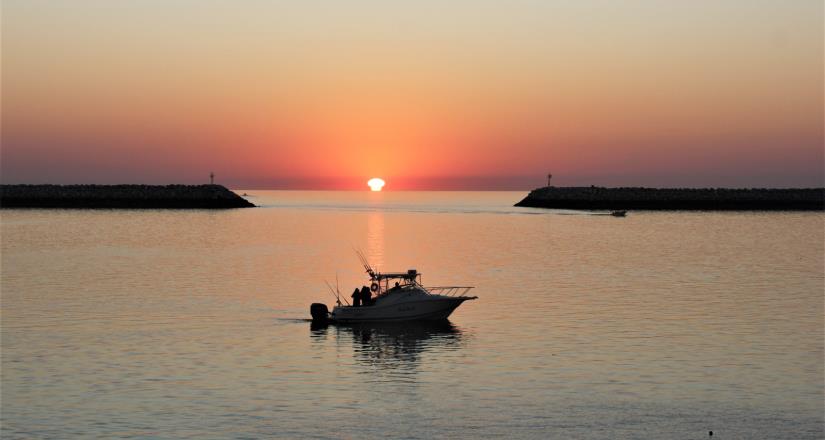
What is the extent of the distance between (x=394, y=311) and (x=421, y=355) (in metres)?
7.40

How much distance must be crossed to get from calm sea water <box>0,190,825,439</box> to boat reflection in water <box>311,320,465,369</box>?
0.61 ft

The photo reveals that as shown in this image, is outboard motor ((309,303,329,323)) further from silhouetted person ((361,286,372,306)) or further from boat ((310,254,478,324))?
silhouetted person ((361,286,372,306))

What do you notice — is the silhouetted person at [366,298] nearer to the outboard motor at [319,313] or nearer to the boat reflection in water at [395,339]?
the boat reflection in water at [395,339]

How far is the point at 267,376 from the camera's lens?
33.9 m

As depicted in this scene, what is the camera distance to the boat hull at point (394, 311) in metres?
45.4

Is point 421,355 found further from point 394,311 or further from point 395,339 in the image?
point 394,311

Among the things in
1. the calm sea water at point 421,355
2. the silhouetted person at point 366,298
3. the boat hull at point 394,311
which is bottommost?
the calm sea water at point 421,355

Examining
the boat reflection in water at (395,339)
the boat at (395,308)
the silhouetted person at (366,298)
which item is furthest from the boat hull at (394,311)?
the silhouetted person at (366,298)

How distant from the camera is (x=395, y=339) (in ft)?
136

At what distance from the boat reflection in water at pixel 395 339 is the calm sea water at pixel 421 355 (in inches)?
7.3

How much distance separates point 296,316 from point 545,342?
48.1 feet

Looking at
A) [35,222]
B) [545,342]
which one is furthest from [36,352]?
[35,222]

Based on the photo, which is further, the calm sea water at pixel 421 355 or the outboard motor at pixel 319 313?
the outboard motor at pixel 319 313

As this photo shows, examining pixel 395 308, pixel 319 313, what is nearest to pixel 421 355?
pixel 395 308
